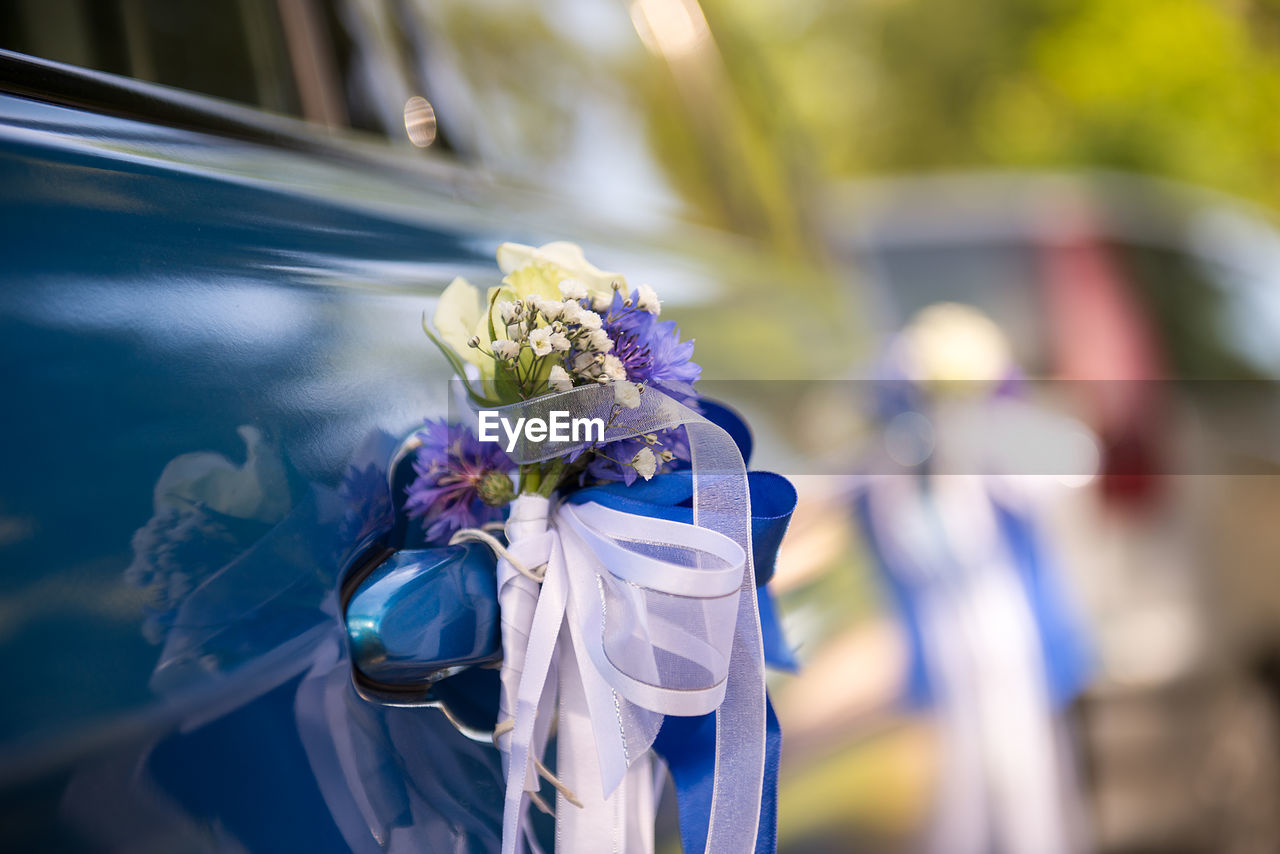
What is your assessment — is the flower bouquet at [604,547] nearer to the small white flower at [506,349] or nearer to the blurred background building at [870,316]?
the small white flower at [506,349]

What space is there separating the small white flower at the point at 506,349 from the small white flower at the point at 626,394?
9 cm

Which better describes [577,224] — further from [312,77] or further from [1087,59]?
[1087,59]

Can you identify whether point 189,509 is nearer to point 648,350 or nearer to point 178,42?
point 648,350

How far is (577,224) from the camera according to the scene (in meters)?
1.58

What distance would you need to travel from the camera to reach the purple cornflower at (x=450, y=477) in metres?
0.86

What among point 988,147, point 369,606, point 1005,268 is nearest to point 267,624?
point 369,606

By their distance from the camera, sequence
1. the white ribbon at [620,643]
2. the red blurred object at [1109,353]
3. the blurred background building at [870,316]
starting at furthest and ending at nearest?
the red blurred object at [1109,353] < the blurred background building at [870,316] < the white ribbon at [620,643]

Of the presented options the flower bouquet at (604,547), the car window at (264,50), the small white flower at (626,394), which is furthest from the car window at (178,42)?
the small white flower at (626,394)

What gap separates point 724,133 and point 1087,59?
37.0 ft

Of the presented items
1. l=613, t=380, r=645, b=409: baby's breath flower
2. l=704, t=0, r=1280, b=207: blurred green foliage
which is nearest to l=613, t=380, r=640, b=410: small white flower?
l=613, t=380, r=645, b=409: baby's breath flower

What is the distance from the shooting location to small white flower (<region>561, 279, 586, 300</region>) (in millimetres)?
872

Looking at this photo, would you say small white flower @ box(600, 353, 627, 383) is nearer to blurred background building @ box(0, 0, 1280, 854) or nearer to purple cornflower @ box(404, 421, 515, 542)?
purple cornflower @ box(404, 421, 515, 542)

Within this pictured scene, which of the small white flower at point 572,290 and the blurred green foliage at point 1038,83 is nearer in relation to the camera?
the small white flower at point 572,290

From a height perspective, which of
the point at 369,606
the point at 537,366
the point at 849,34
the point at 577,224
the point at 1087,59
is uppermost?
the point at 849,34
